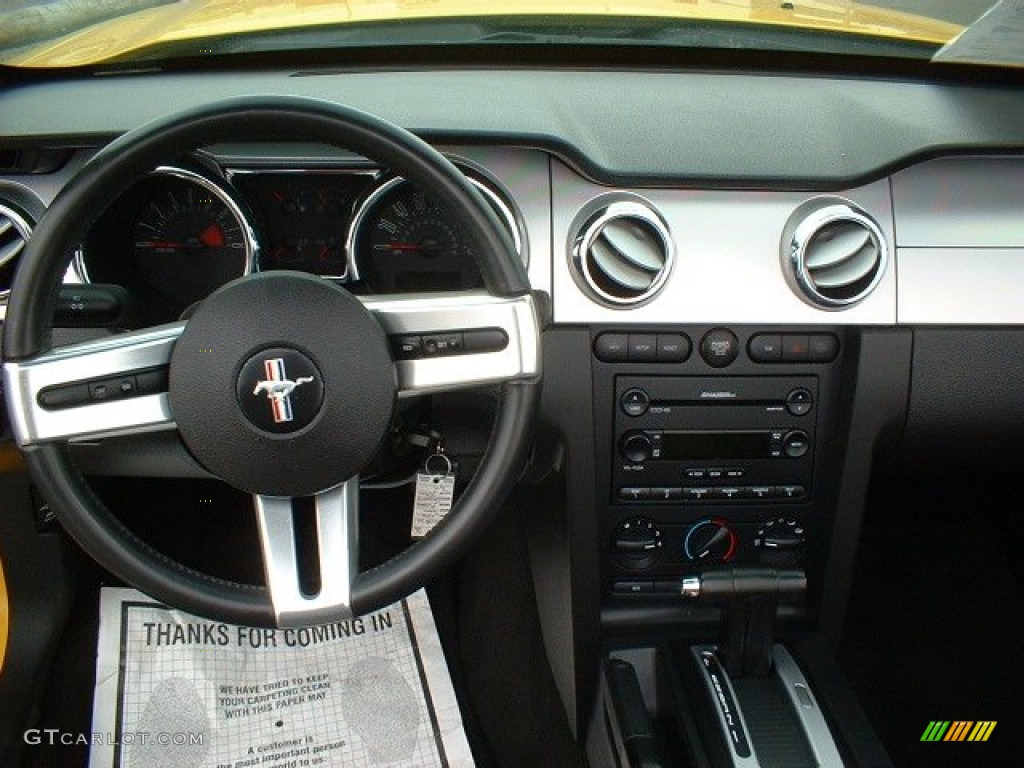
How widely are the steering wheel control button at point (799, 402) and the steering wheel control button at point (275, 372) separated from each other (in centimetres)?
63

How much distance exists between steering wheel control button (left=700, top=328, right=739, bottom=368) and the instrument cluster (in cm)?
28

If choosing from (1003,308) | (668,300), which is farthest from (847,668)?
(668,300)

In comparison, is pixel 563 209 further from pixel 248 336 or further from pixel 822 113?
pixel 248 336

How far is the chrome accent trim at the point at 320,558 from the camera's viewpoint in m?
0.97


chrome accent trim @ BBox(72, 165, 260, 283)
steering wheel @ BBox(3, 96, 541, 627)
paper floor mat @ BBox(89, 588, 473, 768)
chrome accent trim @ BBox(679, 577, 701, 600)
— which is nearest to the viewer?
steering wheel @ BBox(3, 96, 541, 627)

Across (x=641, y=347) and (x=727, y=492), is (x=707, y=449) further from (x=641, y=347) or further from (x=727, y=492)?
(x=641, y=347)

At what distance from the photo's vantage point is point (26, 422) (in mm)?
917

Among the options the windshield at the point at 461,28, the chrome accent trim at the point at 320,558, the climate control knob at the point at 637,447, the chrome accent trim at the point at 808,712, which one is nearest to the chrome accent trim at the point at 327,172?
the windshield at the point at 461,28

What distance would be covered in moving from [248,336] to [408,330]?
0.50 ft

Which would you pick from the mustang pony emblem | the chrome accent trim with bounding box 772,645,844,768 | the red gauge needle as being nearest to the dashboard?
the red gauge needle

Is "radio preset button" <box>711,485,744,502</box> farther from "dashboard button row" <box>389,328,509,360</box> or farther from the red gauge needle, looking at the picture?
the red gauge needle

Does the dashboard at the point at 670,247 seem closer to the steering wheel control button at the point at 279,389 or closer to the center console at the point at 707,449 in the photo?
the center console at the point at 707,449

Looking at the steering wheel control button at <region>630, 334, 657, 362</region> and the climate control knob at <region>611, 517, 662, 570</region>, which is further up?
the steering wheel control button at <region>630, 334, 657, 362</region>

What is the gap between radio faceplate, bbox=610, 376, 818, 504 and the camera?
1.33 m
